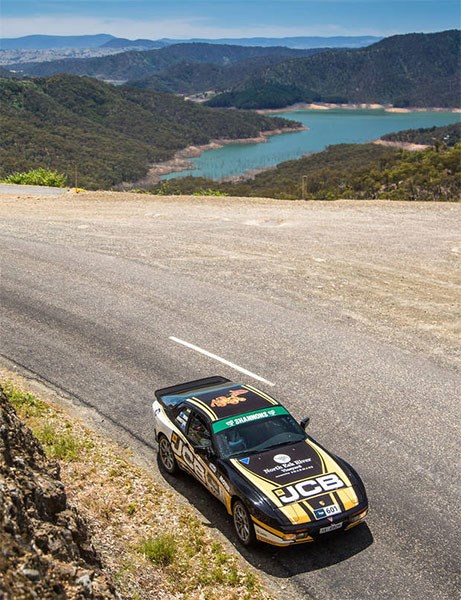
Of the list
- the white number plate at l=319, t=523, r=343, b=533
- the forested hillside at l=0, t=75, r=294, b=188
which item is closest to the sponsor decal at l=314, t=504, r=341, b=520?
the white number plate at l=319, t=523, r=343, b=533

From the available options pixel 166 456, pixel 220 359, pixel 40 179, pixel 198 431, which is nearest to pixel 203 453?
pixel 198 431

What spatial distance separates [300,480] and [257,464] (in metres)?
0.64

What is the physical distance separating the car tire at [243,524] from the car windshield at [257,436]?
78 cm

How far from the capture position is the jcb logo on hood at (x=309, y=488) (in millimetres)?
8789

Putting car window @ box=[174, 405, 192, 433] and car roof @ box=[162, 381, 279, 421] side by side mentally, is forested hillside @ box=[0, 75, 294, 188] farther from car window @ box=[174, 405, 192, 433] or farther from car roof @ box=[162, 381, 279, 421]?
car window @ box=[174, 405, 192, 433]

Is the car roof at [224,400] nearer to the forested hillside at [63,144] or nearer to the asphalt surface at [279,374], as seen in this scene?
the asphalt surface at [279,374]

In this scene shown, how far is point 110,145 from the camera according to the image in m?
169

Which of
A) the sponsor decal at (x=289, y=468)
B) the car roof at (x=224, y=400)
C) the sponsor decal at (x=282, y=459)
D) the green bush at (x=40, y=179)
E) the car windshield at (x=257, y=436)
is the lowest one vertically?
the sponsor decal at (x=289, y=468)

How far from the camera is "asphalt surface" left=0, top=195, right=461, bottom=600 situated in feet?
29.0

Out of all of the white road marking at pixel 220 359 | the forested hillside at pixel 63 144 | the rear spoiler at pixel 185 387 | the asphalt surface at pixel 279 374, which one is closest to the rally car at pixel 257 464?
the rear spoiler at pixel 185 387

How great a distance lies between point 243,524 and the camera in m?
8.98

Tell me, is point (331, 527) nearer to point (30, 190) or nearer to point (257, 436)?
point (257, 436)

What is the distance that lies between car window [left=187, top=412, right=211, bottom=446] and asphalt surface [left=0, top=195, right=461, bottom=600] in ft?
2.75

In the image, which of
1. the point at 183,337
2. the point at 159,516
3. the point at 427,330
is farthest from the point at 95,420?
the point at 427,330
